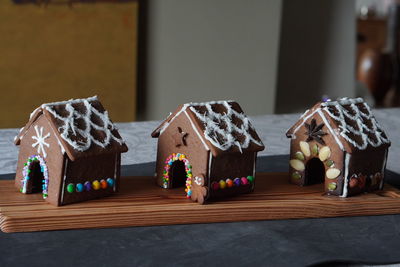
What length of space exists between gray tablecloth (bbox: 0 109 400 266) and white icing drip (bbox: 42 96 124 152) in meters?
0.16

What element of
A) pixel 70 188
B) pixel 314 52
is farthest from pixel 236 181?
pixel 314 52

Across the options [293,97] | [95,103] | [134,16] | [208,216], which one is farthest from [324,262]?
[293,97]

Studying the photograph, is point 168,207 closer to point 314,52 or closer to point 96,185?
point 96,185

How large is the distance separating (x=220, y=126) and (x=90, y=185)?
0.27 metres

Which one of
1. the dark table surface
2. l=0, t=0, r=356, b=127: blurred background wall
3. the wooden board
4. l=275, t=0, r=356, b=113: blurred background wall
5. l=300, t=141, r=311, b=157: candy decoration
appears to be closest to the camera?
the dark table surface

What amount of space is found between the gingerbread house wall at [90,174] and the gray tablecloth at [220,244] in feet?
0.29

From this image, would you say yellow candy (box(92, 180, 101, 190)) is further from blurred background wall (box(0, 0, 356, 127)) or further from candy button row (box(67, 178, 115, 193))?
blurred background wall (box(0, 0, 356, 127))

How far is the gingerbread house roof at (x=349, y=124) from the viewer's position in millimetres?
1229

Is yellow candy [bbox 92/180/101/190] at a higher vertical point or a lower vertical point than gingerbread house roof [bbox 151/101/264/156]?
lower

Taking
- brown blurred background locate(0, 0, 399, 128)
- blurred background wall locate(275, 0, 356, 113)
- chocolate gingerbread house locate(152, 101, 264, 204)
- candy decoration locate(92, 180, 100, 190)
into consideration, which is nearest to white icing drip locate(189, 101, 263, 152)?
chocolate gingerbread house locate(152, 101, 264, 204)

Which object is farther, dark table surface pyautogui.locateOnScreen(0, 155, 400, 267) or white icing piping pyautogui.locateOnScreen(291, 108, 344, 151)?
white icing piping pyautogui.locateOnScreen(291, 108, 344, 151)

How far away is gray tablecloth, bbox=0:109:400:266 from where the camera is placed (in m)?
0.97

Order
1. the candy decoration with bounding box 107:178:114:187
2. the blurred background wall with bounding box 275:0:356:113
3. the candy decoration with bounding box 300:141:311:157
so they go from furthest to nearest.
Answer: the blurred background wall with bounding box 275:0:356:113, the candy decoration with bounding box 300:141:311:157, the candy decoration with bounding box 107:178:114:187

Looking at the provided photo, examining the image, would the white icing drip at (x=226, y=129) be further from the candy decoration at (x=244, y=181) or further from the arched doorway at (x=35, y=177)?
the arched doorway at (x=35, y=177)
